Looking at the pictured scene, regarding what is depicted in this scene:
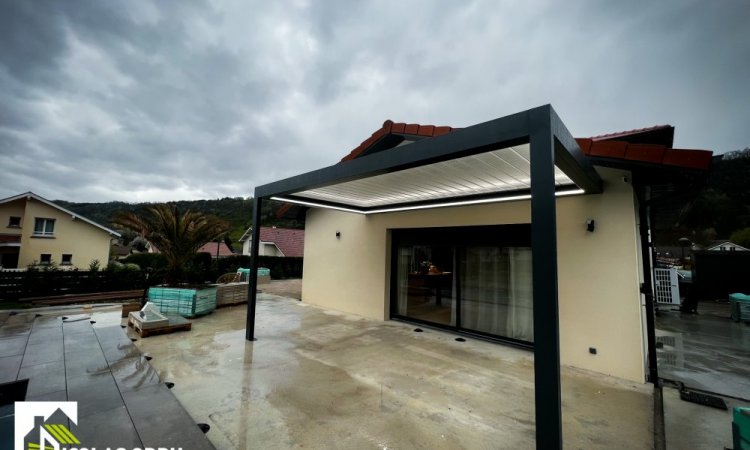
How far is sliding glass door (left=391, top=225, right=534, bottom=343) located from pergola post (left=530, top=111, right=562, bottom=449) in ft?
13.3

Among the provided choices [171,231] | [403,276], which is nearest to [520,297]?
[403,276]

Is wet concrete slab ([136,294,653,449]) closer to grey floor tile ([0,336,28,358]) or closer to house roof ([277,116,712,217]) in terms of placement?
grey floor tile ([0,336,28,358])

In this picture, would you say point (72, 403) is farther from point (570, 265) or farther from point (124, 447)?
point (570, 265)

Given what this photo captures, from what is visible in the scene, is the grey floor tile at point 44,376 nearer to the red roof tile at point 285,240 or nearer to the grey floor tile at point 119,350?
the grey floor tile at point 119,350

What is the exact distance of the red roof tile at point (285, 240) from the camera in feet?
85.7

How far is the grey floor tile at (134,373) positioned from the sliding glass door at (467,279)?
537 centimetres

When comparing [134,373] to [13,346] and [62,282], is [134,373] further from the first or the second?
[62,282]

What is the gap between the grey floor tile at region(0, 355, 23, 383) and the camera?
11.7ft

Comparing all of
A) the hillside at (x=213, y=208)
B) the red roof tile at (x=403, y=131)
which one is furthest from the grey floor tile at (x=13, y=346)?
the hillside at (x=213, y=208)

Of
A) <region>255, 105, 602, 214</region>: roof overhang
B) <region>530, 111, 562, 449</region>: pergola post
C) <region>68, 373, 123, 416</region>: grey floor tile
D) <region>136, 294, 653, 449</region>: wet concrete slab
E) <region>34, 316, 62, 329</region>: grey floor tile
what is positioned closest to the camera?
<region>530, 111, 562, 449</region>: pergola post

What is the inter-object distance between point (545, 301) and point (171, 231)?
9753 mm

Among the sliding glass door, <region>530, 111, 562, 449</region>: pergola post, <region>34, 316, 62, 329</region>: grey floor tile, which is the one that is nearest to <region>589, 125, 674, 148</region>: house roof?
the sliding glass door

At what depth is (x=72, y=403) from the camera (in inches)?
119

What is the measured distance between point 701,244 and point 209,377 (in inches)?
2335
